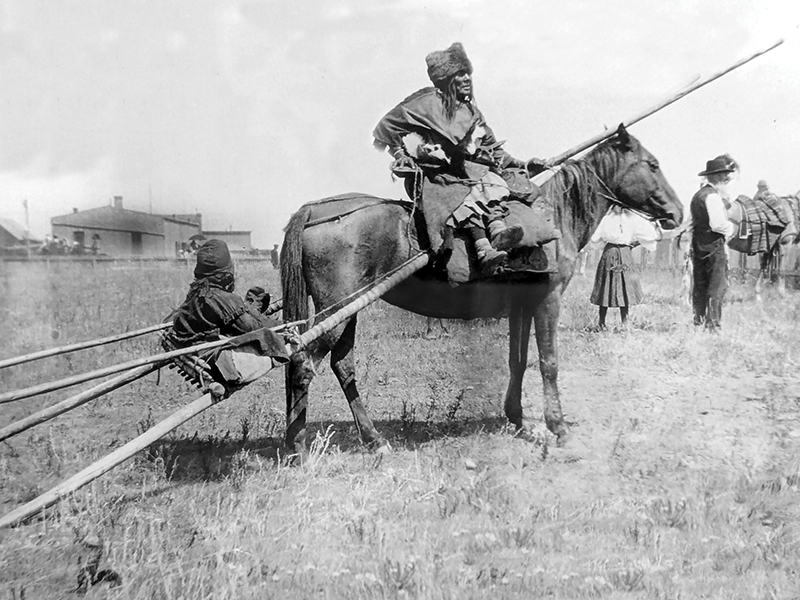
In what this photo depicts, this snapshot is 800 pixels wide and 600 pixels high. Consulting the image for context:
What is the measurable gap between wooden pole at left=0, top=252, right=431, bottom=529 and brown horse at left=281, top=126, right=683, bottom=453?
14.0 inches

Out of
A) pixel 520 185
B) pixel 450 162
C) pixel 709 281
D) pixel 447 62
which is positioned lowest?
pixel 709 281

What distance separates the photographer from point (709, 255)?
7070mm

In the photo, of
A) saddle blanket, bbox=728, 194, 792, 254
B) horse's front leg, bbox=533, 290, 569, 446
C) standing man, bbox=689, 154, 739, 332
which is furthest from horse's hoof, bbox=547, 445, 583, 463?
saddle blanket, bbox=728, 194, 792, 254

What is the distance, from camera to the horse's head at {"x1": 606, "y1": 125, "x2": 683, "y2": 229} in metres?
5.03

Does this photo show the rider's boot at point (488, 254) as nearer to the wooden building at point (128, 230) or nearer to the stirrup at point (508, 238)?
the stirrup at point (508, 238)

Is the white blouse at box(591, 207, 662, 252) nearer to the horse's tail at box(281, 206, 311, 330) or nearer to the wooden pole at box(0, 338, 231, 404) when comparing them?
the horse's tail at box(281, 206, 311, 330)

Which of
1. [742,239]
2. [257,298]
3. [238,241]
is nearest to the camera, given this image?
[257,298]

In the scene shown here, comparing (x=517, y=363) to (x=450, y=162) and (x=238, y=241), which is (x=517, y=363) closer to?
(x=450, y=162)

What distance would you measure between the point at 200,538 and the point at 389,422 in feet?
7.31

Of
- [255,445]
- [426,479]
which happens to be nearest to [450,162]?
[426,479]

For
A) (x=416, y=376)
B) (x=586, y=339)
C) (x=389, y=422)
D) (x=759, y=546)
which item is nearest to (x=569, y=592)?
(x=759, y=546)

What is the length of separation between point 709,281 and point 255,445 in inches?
202

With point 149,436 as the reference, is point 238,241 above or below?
above

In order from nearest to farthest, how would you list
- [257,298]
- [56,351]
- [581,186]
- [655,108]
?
[56,351] < [257,298] < [655,108] < [581,186]
